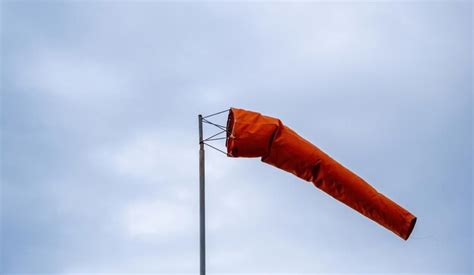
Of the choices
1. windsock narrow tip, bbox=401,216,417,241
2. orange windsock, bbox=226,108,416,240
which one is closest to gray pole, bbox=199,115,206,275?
orange windsock, bbox=226,108,416,240

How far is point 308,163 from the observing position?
313 inches

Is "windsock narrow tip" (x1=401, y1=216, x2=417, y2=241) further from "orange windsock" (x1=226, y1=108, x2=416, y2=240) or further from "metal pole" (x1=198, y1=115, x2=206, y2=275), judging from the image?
"metal pole" (x1=198, y1=115, x2=206, y2=275)

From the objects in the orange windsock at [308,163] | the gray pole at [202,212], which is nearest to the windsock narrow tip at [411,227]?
the orange windsock at [308,163]

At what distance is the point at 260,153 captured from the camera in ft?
25.9

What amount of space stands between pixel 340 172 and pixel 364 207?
61cm

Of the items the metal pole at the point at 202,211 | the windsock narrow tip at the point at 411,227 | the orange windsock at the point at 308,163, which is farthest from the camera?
the windsock narrow tip at the point at 411,227

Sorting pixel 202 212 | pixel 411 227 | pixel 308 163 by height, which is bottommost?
pixel 411 227

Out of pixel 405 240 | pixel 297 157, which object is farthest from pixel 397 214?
pixel 297 157

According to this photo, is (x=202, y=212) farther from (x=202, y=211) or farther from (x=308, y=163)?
(x=308, y=163)

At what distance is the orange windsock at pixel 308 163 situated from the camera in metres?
7.80

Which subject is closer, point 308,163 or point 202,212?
point 202,212

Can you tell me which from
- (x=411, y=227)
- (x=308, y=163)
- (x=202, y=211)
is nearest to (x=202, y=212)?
(x=202, y=211)

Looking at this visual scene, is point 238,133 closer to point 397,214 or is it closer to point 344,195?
point 344,195

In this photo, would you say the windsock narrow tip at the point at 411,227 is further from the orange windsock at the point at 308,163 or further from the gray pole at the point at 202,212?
the gray pole at the point at 202,212
